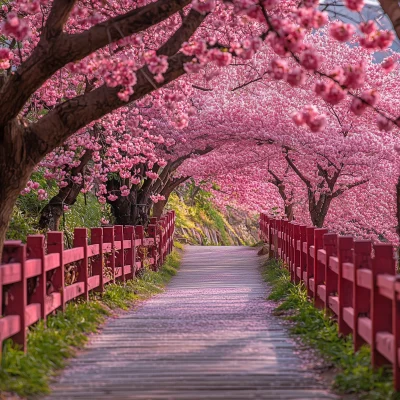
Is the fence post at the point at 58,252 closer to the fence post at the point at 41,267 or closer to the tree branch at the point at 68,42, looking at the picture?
the fence post at the point at 41,267

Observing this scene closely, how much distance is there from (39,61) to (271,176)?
22704 mm

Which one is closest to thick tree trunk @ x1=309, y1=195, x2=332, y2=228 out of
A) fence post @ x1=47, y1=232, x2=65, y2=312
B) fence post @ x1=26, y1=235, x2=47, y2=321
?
fence post @ x1=47, y1=232, x2=65, y2=312

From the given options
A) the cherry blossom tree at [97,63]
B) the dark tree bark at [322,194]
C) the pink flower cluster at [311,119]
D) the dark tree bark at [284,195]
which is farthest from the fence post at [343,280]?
the dark tree bark at [284,195]

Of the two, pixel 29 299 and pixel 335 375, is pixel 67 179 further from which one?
pixel 335 375

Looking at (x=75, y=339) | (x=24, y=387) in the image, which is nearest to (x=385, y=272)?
(x=24, y=387)

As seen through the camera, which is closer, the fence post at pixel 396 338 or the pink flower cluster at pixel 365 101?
the fence post at pixel 396 338

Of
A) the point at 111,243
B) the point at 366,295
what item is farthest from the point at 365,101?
the point at 111,243

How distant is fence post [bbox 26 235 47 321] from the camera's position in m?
8.70

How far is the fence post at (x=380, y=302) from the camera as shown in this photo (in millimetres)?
6770

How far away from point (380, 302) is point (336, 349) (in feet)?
4.95

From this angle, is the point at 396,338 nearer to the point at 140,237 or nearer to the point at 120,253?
the point at 120,253

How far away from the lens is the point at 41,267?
8781 millimetres

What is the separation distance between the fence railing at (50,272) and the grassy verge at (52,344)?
5.8 inches

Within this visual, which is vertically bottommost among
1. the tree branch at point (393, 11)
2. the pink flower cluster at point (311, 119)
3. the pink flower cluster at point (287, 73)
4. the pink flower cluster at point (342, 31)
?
the pink flower cluster at point (311, 119)
